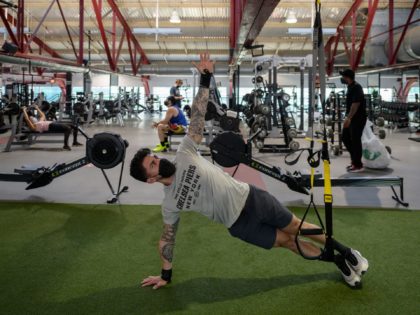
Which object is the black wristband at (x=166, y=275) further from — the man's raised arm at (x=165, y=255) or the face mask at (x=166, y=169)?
the face mask at (x=166, y=169)

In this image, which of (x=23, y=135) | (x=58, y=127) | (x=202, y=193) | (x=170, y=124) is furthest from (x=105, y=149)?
(x=23, y=135)

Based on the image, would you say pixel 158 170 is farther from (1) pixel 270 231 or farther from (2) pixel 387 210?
(2) pixel 387 210

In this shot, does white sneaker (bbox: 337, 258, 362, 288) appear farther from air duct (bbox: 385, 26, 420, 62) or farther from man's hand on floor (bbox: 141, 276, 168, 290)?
air duct (bbox: 385, 26, 420, 62)

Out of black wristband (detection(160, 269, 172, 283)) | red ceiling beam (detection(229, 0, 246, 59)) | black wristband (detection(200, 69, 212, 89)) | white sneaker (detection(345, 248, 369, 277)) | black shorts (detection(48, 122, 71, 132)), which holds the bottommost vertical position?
black wristband (detection(160, 269, 172, 283))

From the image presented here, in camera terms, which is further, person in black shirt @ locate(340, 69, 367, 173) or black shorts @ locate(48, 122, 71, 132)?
black shorts @ locate(48, 122, 71, 132)

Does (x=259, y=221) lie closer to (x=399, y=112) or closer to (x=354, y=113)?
(x=354, y=113)

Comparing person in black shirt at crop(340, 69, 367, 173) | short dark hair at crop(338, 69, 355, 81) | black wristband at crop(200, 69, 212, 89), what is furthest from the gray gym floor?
black wristband at crop(200, 69, 212, 89)

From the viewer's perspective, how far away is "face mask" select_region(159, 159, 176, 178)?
1.94 metres

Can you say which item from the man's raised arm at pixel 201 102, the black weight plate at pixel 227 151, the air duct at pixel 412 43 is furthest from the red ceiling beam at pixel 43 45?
the man's raised arm at pixel 201 102

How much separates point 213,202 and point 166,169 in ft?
0.92

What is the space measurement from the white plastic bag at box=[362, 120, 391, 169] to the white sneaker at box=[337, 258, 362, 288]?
3.66 metres

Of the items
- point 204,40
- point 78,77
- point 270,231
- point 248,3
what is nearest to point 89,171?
point 248,3

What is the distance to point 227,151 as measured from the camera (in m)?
3.72

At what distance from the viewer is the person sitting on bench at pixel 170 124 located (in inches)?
285
